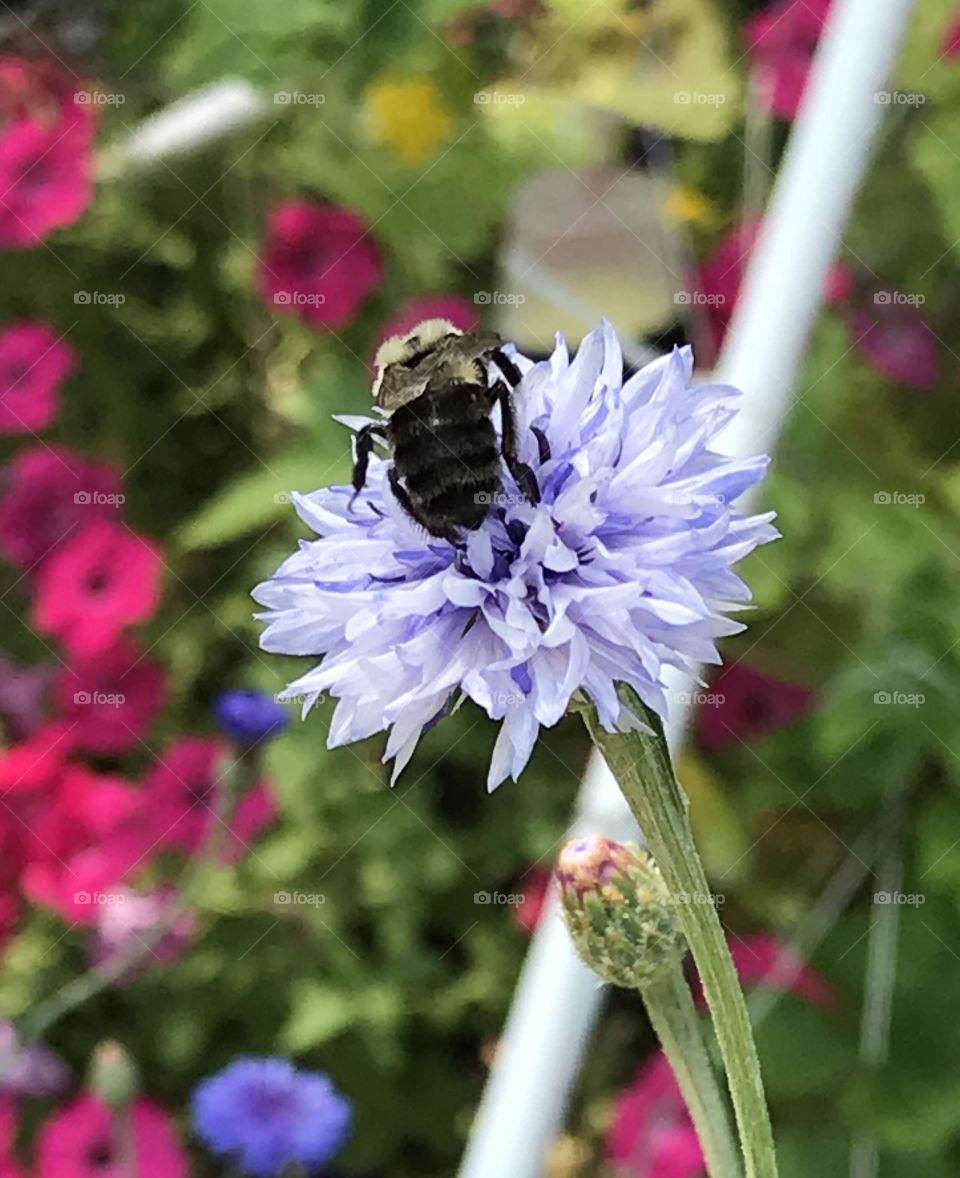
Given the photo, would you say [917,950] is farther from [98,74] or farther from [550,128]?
[98,74]

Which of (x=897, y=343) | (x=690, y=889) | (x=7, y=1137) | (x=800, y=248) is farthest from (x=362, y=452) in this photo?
(x=7, y=1137)

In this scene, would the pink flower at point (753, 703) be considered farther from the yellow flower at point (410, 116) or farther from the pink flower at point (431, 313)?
the yellow flower at point (410, 116)

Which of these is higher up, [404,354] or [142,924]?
[404,354]

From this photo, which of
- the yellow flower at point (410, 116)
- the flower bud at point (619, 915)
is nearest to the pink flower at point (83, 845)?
the yellow flower at point (410, 116)

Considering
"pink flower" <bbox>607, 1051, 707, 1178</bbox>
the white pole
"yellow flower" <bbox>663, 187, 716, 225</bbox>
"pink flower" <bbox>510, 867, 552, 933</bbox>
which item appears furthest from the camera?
"yellow flower" <bbox>663, 187, 716, 225</bbox>

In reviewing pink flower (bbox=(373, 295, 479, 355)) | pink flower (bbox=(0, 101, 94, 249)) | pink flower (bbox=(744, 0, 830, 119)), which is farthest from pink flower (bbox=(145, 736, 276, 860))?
pink flower (bbox=(744, 0, 830, 119))

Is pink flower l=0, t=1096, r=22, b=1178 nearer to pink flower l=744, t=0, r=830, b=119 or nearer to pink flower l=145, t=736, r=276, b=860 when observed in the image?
pink flower l=145, t=736, r=276, b=860

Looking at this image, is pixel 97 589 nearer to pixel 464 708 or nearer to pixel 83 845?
pixel 83 845
